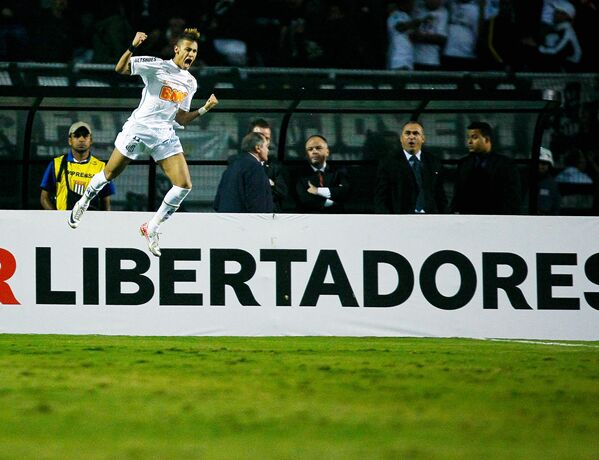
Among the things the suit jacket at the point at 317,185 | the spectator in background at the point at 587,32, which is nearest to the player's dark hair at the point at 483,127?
the suit jacket at the point at 317,185

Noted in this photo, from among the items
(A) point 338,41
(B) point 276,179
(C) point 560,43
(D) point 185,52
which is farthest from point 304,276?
(C) point 560,43

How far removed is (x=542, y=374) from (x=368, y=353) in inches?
70.8

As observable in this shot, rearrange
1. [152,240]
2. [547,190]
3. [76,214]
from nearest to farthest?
[152,240] → [76,214] → [547,190]

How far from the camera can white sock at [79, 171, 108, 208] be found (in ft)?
37.0

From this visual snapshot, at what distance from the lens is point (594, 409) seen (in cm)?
757

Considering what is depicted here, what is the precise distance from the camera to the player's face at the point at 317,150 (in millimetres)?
12383

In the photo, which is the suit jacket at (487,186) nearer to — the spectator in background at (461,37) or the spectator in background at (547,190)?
the spectator in background at (547,190)

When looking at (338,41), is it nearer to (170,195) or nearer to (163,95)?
(163,95)

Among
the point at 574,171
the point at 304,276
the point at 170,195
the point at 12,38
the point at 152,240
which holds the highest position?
the point at 12,38

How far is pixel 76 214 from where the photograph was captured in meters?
11.6

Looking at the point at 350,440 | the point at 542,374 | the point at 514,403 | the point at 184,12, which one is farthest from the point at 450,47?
the point at 350,440

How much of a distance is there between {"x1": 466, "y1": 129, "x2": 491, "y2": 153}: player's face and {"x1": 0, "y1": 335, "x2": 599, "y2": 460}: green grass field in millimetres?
2044

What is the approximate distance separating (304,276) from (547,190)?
3.32m

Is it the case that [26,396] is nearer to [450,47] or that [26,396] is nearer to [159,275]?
[159,275]
